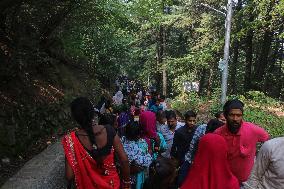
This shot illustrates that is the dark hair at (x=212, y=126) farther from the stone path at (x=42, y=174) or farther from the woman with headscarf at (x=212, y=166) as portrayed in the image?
the stone path at (x=42, y=174)

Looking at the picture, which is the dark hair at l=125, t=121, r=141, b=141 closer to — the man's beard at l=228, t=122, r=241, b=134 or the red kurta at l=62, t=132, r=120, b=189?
the man's beard at l=228, t=122, r=241, b=134

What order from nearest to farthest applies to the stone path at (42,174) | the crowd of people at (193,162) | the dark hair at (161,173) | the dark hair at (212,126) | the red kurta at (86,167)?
1. the crowd of people at (193,162)
2. the red kurta at (86,167)
3. the dark hair at (161,173)
4. the dark hair at (212,126)
5. the stone path at (42,174)

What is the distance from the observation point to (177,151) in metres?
6.41

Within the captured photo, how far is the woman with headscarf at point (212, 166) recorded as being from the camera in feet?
12.1

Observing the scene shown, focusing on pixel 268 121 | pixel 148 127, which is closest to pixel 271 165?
pixel 148 127

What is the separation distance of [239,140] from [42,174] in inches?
192

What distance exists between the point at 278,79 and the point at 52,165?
22753mm

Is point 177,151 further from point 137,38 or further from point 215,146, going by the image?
point 137,38

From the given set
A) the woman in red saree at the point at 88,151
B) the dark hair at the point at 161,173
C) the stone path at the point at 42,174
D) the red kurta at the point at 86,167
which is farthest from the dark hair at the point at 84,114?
the stone path at the point at 42,174

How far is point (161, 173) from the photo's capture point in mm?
3889

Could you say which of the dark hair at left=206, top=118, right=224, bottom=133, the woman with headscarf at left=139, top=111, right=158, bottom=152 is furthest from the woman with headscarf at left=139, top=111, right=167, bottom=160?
the dark hair at left=206, top=118, right=224, bottom=133

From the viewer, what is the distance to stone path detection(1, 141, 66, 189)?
758 cm

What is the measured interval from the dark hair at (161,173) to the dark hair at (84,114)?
0.68 m

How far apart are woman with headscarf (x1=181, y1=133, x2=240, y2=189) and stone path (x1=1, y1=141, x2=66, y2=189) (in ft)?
15.0
